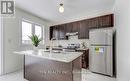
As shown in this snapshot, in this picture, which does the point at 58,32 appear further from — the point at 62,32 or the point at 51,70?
the point at 51,70

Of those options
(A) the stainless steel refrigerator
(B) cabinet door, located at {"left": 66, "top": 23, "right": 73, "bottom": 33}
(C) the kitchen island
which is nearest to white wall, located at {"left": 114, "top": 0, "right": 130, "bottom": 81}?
(C) the kitchen island

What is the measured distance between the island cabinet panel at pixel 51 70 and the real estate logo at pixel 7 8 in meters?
2.06

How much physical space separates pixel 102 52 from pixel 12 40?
3.57 m

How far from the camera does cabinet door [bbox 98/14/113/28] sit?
3.57 meters

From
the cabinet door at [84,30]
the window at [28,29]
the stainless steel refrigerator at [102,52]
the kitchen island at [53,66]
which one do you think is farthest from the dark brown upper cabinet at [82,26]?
the kitchen island at [53,66]

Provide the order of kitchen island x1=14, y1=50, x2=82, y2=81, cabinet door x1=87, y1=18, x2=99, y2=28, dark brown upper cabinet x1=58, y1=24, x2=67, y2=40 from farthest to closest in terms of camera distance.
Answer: dark brown upper cabinet x1=58, y1=24, x2=67, y2=40 < cabinet door x1=87, y1=18, x2=99, y2=28 < kitchen island x1=14, y1=50, x2=82, y2=81

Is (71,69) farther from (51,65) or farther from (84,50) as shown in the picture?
(84,50)

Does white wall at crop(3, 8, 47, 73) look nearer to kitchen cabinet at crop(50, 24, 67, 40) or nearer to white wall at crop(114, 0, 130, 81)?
kitchen cabinet at crop(50, 24, 67, 40)

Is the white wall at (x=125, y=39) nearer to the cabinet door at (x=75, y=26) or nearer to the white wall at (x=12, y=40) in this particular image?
the cabinet door at (x=75, y=26)

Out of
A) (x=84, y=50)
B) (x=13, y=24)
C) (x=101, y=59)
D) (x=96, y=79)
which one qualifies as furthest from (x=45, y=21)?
(x=96, y=79)

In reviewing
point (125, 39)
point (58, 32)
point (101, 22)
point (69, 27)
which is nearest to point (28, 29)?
point (58, 32)

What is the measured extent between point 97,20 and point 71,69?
2.79m

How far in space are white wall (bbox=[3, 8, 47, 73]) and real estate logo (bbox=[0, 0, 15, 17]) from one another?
20 cm

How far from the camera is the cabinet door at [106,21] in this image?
357 centimetres
